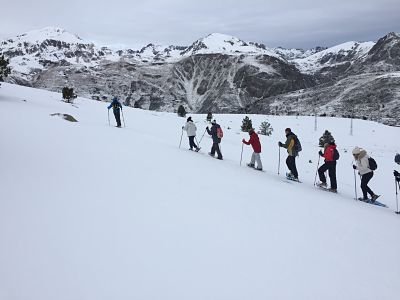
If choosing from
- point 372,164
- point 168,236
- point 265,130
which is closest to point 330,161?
point 372,164

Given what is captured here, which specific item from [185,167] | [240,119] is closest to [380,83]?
[240,119]

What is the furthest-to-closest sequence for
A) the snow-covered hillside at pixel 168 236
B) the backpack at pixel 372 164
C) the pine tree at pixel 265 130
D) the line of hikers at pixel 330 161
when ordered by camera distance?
1. the pine tree at pixel 265 130
2. the line of hikers at pixel 330 161
3. the backpack at pixel 372 164
4. the snow-covered hillside at pixel 168 236

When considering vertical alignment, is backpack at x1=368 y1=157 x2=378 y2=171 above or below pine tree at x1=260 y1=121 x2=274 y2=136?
above

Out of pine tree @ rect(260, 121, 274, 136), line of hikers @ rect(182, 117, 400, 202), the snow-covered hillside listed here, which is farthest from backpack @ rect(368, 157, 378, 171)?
pine tree @ rect(260, 121, 274, 136)

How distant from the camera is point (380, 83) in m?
137

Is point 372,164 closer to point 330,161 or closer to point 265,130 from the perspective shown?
point 330,161

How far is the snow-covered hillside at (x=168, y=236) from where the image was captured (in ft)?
16.4

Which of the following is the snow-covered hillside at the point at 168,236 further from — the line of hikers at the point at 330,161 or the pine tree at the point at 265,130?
the pine tree at the point at 265,130

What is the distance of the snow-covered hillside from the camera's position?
4.99m

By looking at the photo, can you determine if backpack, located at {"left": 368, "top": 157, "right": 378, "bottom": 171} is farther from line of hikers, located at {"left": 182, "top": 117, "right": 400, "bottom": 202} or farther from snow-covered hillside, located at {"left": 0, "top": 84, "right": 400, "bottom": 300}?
snow-covered hillside, located at {"left": 0, "top": 84, "right": 400, "bottom": 300}

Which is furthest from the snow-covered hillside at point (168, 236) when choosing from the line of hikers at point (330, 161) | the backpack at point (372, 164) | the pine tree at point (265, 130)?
the pine tree at point (265, 130)

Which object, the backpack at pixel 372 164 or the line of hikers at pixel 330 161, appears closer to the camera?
the backpack at pixel 372 164

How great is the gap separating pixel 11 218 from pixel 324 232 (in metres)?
6.28

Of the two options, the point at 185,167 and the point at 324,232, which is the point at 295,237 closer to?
the point at 324,232
